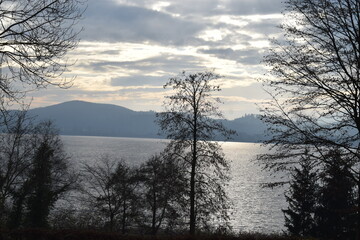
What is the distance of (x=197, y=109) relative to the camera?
1941cm

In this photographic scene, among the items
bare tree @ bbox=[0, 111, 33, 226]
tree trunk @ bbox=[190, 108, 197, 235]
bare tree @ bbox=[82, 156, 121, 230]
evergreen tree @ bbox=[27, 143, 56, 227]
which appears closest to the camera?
tree trunk @ bbox=[190, 108, 197, 235]

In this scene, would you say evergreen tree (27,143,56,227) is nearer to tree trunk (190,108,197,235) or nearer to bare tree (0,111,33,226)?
bare tree (0,111,33,226)

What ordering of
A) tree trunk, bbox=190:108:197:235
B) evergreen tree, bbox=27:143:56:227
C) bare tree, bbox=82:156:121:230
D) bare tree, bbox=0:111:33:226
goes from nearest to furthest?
tree trunk, bbox=190:108:197:235 → bare tree, bbox=0:111:33:226 → evergreen tree, bbox=27:143:56:227 → bare tree, bbox=82:156:121:230

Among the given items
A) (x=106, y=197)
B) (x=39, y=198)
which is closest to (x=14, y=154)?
(x=39, y=198)

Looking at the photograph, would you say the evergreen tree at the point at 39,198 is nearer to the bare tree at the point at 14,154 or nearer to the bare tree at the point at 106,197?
the bare tree at the point at 14,154

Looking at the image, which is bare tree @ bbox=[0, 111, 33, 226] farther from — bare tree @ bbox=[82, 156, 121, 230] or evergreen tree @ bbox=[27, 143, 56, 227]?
bare tree @ bbox=[82, 156, 121, 230]

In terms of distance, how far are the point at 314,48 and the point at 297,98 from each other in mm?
1725

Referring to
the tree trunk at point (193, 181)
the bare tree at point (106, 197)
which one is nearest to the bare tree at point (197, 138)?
the tree trunk at point (193, 181)

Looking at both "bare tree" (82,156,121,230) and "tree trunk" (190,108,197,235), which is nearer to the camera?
"tree trunk" (190,108,197,235)

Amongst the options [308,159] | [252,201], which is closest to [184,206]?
[308,159]

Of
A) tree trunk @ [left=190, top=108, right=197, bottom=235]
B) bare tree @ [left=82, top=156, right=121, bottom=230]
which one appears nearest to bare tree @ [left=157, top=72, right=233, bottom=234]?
tree trunk @ [left=190, top=108, right=197, bottom=235]

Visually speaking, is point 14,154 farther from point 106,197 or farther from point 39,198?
point 106,197

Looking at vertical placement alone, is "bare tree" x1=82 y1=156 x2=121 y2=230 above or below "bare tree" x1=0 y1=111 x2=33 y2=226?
below

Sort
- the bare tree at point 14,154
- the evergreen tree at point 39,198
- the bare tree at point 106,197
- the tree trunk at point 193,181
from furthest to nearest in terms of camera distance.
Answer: the bare tree at point 106,197 < the evergreen tree at point 39,198 < the bare tree at point 14,154 < the tree trunk at point 193,181
